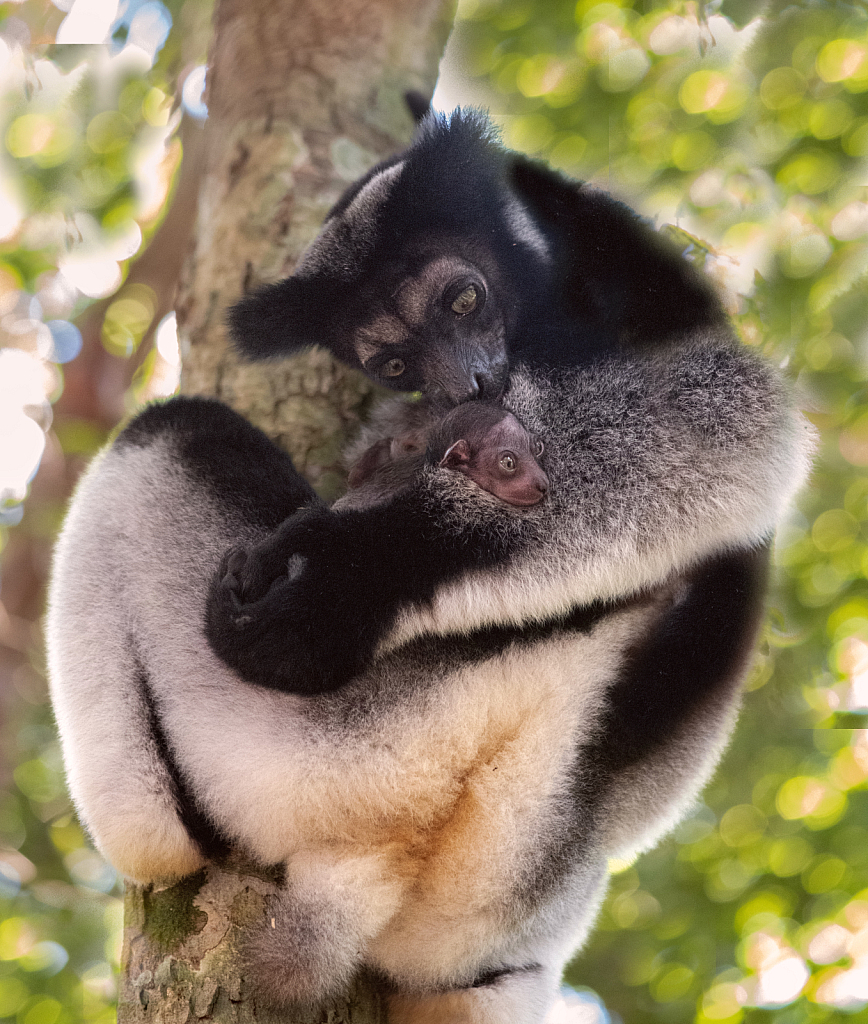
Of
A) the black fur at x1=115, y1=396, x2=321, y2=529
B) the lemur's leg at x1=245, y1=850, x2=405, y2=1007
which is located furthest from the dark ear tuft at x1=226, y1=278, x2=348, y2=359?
the lemur's leg at x1=245, y1=850, x2=405, y2=1007

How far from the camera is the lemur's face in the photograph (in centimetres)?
279

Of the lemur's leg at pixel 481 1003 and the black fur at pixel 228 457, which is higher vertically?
the black fur at pixel 228 457

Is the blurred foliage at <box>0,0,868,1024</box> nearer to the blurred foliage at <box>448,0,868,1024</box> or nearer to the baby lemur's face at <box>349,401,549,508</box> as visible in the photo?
the blurred foliage at <box>448,0,868,1024</box>

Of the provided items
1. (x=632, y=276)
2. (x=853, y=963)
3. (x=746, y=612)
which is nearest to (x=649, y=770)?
(x=746, y=612)

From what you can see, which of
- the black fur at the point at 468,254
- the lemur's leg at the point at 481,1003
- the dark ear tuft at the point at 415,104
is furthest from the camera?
the dark ear tuft at the point at 415,104

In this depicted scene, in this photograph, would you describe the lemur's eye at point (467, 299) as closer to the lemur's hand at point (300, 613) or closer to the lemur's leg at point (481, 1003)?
the lemur's hand at point (300, 613)

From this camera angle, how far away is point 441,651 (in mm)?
2312

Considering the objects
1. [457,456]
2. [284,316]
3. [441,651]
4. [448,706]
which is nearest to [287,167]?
[284,316]

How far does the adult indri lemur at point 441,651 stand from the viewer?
223cm

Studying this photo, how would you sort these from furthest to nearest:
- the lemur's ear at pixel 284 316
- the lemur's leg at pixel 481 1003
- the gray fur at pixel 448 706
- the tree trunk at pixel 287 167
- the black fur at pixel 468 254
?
the tree trunk at pixel 287 167
the lemur's ear at pixel 284 316
the black fur at pixel 468 254
the lemur's leg at pixel 481 1003
the gray fur at pixel 448 706

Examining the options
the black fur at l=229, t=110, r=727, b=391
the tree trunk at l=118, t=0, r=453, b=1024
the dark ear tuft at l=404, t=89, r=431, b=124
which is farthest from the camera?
the dark ear tuft at l=404, t=89, r=431, b=124

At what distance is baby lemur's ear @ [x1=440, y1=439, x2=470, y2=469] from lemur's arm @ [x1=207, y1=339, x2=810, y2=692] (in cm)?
4

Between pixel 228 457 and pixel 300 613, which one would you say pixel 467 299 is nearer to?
pixel 228 457

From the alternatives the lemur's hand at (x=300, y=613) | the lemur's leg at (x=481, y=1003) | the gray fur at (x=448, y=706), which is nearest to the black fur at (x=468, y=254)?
the gray fur at (x=448, y=706)
